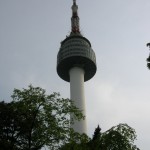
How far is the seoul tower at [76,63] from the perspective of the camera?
123312 millimetres

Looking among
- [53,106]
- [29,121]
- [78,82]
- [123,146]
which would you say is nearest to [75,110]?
[53,106]

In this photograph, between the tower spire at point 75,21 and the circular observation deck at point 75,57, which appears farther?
the tower spire at point 75,21

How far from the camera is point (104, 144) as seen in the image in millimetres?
24266

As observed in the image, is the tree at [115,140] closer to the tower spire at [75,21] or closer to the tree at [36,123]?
the tree at [36,123]

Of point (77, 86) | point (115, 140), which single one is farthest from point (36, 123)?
point (77, 86)

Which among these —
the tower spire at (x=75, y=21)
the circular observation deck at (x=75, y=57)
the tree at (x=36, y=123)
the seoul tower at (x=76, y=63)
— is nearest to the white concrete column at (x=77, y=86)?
the seoul tower at (x=76, y=63)

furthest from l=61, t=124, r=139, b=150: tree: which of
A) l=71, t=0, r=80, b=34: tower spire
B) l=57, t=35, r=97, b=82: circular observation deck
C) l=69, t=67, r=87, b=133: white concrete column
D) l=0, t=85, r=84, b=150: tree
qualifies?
l=71, t=0, r=80, b=34: tower spire

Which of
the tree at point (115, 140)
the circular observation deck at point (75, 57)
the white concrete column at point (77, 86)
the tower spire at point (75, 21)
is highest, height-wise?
the tower spire at point (75, 21)

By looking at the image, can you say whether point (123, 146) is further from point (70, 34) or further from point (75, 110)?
point (70, 34)

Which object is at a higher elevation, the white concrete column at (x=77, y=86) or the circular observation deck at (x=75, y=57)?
the circular observation deck at (x=75, y=57)

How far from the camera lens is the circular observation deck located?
126m

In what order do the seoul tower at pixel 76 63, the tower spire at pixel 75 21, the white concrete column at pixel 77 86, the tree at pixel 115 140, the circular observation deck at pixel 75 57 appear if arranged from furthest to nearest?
the tower spire at pixel 75 21, the circular observation deck at pixel 75 57, the seoul tower at pixel 76 63, the white concrete column at pixel 77 86, the tree at pixel 115 140

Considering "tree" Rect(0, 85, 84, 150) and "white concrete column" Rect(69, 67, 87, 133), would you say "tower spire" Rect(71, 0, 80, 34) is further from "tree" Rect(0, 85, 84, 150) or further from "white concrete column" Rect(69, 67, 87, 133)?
"tree" Rect(0, 85, 84, 150)

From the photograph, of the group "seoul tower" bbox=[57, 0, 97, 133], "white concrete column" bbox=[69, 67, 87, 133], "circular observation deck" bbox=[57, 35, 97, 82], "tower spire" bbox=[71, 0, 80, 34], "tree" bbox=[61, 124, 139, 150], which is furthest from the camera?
"tower spire" bbox=[71, 0, 80, 34]
